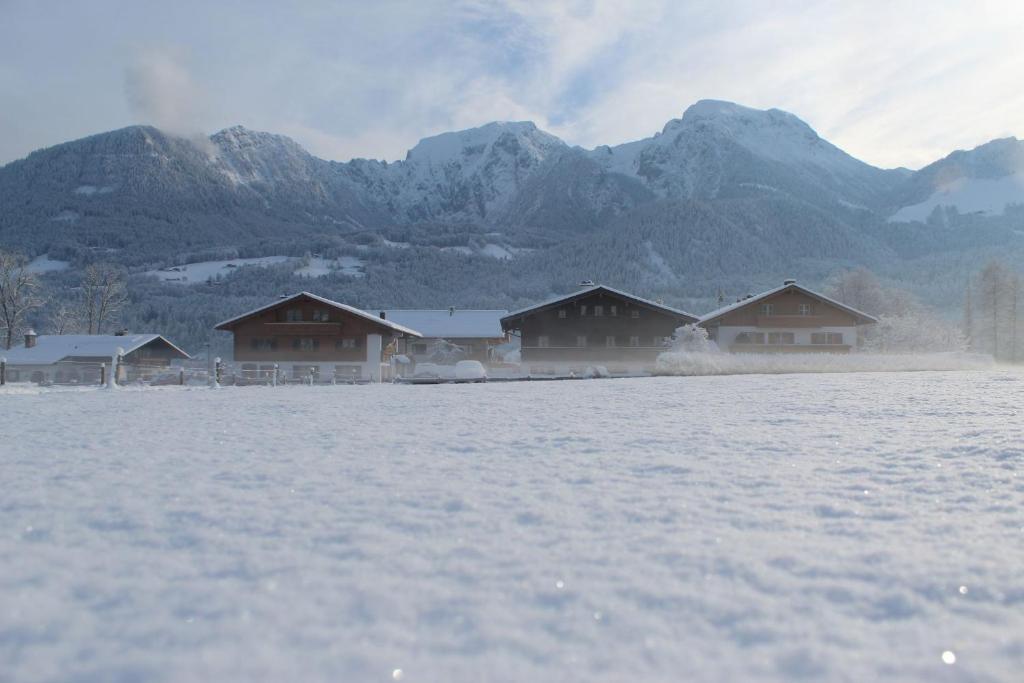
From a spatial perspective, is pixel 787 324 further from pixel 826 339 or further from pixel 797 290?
pixel 826 339

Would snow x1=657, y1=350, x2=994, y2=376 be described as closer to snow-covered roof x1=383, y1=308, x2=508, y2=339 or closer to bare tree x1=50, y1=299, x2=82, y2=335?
snow-covered roof x1=383, y1=308, x2=508, y2=339

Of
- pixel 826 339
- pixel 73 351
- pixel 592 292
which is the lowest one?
pixel 73 351

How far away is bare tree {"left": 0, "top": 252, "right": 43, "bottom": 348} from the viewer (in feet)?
148

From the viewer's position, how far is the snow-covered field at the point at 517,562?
9.97 feet

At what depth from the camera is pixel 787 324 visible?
45781 mm

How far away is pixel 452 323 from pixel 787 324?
26972 mm

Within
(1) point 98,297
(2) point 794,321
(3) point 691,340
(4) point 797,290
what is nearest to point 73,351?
(1) point 98,297

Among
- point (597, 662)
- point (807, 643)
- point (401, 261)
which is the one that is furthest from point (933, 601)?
point (401, 261)

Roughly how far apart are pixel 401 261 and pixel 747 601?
480ft

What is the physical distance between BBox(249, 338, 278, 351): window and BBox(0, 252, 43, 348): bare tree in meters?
17.1

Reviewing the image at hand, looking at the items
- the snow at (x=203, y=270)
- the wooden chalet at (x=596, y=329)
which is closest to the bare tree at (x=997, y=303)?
the wooden chalet at (x=596, y=329)

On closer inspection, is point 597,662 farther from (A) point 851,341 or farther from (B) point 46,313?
(B) point 46,313

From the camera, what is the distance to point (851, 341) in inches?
1801

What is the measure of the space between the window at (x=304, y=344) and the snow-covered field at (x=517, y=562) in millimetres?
34249
